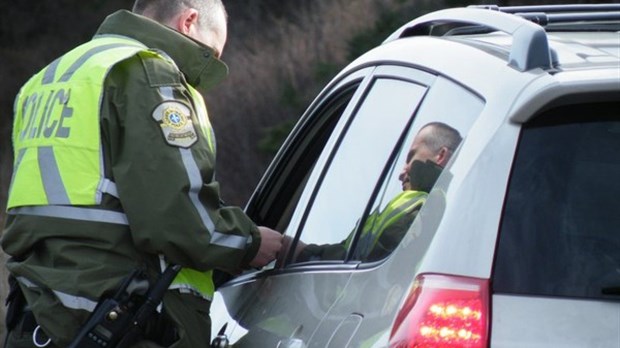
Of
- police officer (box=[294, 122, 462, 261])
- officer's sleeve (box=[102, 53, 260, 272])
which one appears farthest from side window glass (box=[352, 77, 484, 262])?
officer's sleeve (box=[102, 53, 260, 272])

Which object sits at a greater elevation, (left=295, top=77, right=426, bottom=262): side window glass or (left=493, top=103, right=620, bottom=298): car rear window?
(left=493, top=103, right=620, bottom=298): car rear window

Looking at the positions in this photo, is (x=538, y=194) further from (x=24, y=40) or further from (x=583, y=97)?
(x=24, y=40)

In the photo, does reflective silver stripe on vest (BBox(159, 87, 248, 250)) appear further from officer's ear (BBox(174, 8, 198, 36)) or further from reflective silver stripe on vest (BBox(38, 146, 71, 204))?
officer's ear (BBox(174, 8, 198, 36))

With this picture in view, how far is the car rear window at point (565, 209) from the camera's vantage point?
2.72 meters

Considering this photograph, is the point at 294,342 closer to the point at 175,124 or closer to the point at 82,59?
the point at 175,124

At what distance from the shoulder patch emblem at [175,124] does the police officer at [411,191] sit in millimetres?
887

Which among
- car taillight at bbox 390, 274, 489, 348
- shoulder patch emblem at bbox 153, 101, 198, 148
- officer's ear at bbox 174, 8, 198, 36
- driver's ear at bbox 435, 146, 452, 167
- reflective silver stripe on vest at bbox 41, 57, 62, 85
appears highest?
driver's ear at bbox 435, 146, 452, 167

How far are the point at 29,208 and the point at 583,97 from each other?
2030 millimetres

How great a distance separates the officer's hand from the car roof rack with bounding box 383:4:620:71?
26.6 inches

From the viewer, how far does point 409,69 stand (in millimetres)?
3547

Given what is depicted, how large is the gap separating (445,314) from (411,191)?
559mm

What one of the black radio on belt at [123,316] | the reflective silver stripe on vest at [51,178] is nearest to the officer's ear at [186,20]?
the reflective silver stripe on vest at [51,178]

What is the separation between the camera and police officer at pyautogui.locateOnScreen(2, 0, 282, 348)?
4102mm

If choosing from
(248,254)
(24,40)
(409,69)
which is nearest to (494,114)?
(409,69)
